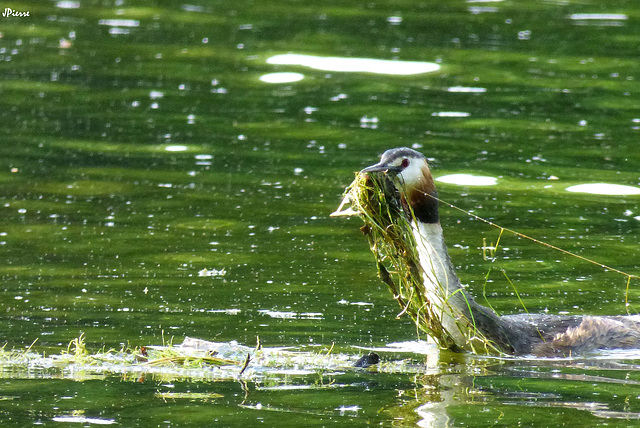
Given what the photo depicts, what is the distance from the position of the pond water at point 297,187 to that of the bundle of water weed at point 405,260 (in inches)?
7.1

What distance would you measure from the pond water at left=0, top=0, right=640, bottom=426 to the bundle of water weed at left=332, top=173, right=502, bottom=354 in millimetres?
181

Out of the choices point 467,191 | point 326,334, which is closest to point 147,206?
point 467,191

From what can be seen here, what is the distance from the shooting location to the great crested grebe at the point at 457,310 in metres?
8.45

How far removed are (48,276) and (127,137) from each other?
525cm

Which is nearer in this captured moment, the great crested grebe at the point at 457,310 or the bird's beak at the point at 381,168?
the bird's beak at the point at 381,168

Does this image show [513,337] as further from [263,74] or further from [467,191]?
[263,74]

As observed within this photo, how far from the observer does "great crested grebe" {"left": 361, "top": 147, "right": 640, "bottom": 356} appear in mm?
8445

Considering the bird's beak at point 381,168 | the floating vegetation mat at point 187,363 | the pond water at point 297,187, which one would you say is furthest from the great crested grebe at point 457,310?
the floating vegetation mat at point 187,363

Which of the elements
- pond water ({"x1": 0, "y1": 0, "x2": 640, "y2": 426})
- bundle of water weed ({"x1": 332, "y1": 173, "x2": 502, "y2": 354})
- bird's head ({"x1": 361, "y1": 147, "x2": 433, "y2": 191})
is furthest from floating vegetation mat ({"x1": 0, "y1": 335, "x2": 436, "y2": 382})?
bird's head ({"x1": 361, "y1": 147, "x2": 433, "y2": 191})

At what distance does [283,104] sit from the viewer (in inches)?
668

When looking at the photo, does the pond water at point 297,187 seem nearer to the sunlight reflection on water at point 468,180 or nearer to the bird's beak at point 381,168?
the sunlight reflection on water at point 468,180

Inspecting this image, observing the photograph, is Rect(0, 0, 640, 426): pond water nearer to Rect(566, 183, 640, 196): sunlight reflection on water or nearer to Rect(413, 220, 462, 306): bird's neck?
Rect(566, 183, 640, 196): sunlight reflection on water

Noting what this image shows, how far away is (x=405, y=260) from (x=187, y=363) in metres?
1.69

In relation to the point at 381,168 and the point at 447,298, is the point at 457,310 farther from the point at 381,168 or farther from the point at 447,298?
the point at 381,168
